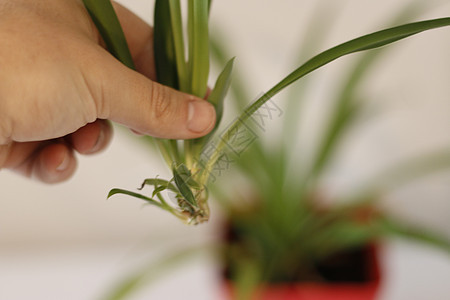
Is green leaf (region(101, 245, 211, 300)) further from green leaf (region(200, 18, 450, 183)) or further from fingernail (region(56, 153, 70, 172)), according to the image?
green leaf (region(200, 18, 450, 183))

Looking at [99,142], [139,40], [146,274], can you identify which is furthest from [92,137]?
[146,274]

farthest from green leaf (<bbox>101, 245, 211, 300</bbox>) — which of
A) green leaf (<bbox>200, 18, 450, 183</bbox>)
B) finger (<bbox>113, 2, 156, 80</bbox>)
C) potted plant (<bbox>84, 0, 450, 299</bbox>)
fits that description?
green leaf (<bbox>200, 18, 450, 183</bbox>)

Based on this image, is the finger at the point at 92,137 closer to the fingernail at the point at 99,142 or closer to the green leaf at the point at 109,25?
the fingernail at the point at 99,142

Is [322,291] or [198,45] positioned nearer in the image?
[198,45]

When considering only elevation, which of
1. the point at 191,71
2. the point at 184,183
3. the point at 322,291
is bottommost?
the point at 322,291

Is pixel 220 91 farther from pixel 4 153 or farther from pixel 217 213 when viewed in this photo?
pixel 217 213

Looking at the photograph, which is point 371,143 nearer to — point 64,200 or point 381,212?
point 381,212

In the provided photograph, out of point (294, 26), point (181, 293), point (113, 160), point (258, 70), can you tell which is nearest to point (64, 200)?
point (113, 160)
